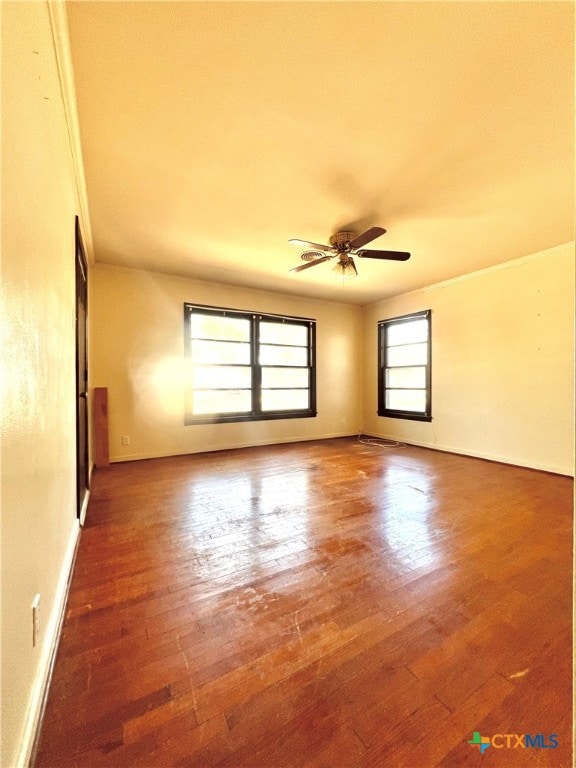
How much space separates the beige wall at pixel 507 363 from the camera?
12.2 feet

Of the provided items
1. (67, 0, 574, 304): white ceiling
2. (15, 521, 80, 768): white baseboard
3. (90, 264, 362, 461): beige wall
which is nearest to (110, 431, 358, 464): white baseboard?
(90, 264, 362, 461): beige wall

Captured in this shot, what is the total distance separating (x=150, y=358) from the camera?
179 inches

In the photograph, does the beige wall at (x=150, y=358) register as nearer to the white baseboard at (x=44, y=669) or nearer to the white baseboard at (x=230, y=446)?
the white baseboard at (x=230, y=446)

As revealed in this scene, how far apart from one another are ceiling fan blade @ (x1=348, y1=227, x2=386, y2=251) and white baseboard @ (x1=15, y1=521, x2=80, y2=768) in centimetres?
308

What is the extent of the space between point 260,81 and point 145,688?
9.15 feet

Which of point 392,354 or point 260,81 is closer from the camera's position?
point 260,81

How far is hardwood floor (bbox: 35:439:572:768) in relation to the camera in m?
0.98

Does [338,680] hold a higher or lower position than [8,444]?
lower

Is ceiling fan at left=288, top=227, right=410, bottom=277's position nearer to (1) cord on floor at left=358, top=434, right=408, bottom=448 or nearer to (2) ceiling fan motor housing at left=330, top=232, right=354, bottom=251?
(2) ceiling fan motor housing at left=330, top=232, right=354, bottom=251

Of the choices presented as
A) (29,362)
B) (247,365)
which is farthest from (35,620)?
(247,365)

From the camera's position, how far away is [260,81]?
162 cm

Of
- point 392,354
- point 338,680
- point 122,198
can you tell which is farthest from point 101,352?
point 392,354

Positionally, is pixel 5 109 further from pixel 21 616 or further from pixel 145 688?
pixel 145 688

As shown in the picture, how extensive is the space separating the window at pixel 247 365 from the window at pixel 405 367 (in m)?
1.41
